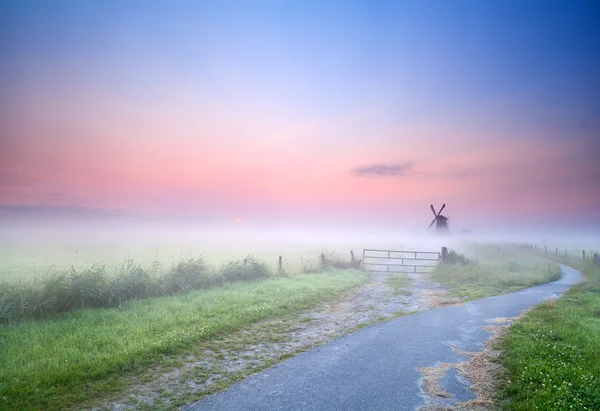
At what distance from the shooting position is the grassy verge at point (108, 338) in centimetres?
661

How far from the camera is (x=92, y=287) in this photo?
520 inches

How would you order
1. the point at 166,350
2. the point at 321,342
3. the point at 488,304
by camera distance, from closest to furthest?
1. the point at 166,350
2. the point at 321,342
3. the point at 488,304

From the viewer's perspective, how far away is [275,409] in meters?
5.85

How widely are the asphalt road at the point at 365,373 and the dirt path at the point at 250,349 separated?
0.52 meters

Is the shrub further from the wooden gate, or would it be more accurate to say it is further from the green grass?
the wooden gate

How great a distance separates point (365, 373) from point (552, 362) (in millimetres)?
4471

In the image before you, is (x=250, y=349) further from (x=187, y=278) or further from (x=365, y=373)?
(x=187, y=278)

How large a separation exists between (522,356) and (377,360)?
11.9 feet

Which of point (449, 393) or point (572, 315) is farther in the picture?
point (572, 315)

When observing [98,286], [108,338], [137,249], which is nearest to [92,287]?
[98,286]

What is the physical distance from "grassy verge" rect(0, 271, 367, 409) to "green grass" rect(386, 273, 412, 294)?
5.93 metres

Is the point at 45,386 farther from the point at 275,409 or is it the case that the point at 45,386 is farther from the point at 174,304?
the point at 174,304

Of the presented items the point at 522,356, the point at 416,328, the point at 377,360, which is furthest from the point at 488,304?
the point at 377,360

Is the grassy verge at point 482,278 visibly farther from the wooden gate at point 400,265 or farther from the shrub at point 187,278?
the shrub at point 187,278
